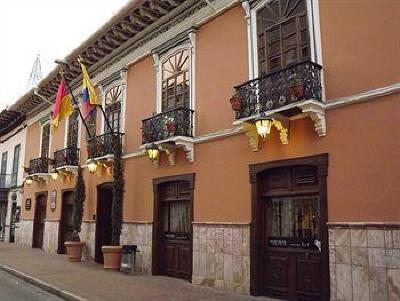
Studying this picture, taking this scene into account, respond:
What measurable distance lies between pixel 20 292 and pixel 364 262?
7.92 m

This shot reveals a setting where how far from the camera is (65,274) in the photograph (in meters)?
13.1

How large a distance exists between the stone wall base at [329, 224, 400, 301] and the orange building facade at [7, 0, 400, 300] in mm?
20

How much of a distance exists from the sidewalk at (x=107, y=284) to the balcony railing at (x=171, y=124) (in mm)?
3850

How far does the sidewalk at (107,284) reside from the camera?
978 cm

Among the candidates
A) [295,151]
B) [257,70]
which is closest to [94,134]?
[257,70]

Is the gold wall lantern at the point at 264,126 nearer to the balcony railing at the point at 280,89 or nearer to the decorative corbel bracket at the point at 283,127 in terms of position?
the decorative corbel bracket at the point at 283,127

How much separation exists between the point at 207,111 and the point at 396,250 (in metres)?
5.98

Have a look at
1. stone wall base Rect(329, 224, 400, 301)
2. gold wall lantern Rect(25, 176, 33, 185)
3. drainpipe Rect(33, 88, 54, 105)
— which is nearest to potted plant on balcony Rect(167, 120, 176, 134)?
stone wall base Rect(329, 224, 400, 301)

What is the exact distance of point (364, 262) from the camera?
25.4ft

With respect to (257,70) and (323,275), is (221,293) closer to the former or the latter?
(323,275)

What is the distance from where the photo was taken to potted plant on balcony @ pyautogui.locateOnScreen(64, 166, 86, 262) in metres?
16.5

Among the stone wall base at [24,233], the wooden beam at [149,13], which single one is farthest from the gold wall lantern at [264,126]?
the stone wall base at [24,233]

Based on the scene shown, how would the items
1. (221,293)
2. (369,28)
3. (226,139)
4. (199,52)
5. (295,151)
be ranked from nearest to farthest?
(369,28) → (295,151) → (221,293) → (226,139) → (199,52)

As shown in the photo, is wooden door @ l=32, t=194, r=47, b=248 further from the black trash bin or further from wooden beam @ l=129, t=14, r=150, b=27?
wooden beam @ l=129, t=14, r=150, b=27
